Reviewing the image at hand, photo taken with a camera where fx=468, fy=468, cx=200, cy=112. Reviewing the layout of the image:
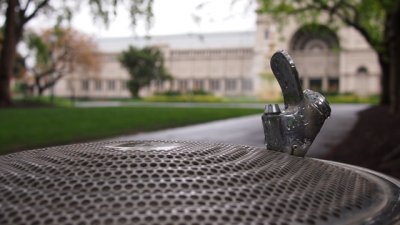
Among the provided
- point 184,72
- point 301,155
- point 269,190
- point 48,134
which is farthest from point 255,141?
point 184,72

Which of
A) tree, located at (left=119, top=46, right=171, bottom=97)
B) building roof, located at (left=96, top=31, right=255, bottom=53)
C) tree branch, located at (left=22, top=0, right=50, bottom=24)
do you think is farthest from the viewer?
building roof, located at (left=96, top=31, right=255, bottom=53)

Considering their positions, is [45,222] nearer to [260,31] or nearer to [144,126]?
[144,126]

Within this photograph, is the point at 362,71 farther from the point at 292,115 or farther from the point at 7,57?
the point at 292,115

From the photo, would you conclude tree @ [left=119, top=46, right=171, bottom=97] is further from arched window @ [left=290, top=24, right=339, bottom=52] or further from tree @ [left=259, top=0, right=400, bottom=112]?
tree @ [left=259, top=0, right=400, bottom=112]

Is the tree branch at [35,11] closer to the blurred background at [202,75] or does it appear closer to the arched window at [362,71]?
the blurred background at [202,75]

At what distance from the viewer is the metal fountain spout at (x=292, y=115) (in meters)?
1.58

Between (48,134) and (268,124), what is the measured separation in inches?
339

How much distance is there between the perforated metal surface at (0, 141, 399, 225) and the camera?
0.91 meters

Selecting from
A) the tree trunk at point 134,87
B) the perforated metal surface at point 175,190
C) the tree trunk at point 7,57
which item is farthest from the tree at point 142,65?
the perforated metal surface at point 175,190

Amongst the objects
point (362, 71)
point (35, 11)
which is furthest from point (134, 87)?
point (35, 11)

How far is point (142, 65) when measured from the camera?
55219 mm

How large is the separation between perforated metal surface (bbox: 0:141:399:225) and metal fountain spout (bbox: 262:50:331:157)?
0.20 metres

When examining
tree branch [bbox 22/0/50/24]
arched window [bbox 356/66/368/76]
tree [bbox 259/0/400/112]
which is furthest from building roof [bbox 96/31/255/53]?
tree branch [bbox 22/0/50/24]

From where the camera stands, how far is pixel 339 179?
4.62ft
